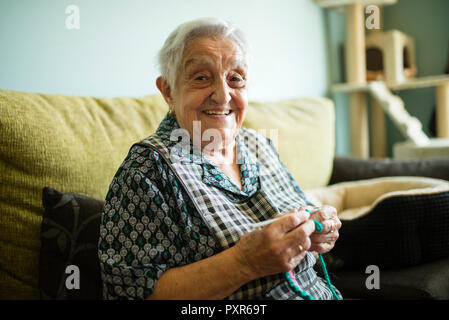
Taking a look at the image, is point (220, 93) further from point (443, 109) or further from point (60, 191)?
point (443, 109)

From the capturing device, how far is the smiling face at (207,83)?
100 centimetres

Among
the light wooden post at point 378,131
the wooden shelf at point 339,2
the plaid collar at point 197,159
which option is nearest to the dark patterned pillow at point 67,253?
the plaid collar at point 197,159

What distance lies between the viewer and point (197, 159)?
98cm

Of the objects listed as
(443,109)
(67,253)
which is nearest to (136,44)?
(67,253)

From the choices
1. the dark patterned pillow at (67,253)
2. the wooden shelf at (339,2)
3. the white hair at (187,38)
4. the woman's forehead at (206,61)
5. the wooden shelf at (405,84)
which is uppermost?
the wooden shelf at (339,2)

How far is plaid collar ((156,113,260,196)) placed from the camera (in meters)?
0.96

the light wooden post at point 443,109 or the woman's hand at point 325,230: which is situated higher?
the light wooden post at point 443,109

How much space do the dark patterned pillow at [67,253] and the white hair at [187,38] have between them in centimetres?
40

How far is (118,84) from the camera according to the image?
4.90 ft

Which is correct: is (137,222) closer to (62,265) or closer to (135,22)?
(62,265)

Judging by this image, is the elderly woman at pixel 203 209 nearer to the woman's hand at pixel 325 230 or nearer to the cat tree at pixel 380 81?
the woman's hand at pixel 325 230

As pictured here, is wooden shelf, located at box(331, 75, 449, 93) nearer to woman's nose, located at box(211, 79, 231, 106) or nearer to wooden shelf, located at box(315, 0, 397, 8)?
wooden shelf, located at box(315, 0, 397, 8)
